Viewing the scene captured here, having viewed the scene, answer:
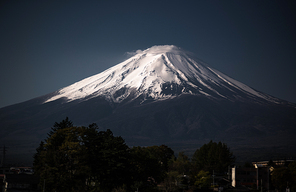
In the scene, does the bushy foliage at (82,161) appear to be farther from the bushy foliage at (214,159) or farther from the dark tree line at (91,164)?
the bushy foliage at (214,159)

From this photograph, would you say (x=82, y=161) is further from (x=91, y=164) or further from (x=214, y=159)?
(x=214, y=159)

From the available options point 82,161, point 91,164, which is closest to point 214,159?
point 91,164

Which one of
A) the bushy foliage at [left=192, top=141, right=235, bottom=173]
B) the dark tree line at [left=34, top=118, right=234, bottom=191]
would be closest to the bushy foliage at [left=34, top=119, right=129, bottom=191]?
the dark tree line at [left=34, top=118, right=234, bottom=191]

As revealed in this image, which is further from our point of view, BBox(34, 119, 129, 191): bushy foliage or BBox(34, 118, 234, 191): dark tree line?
BBox(34, 118, 234, 191): dark tree line

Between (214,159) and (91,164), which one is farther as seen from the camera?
(214,159)

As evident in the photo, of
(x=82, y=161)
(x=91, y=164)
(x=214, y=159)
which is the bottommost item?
(x=91, y=164)

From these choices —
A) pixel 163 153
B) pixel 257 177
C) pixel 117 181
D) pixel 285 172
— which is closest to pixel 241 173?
pixel 257 177

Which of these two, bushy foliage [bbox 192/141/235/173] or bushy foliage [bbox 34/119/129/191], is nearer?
bushy foliage [bbox 34/119/129/191]

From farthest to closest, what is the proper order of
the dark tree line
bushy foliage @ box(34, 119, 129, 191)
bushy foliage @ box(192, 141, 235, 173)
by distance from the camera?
bushy foliage @ box(192, 141, 235, 173) < the dark tree line < bushy foliage @ box(34, 119, 129, 191)

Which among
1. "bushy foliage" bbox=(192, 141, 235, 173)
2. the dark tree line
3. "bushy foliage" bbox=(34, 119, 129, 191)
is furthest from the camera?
"bushy foliage" bbox=(192, 141, 235, 173)

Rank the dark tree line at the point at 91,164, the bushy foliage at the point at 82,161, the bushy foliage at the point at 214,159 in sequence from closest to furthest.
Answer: the bushy foliage at the point at 82,161, the dark tree line at the point at 91,164, the bushy foliage at the point at 214,159

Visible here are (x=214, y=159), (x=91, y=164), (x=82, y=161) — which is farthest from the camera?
(x=214, y=159)

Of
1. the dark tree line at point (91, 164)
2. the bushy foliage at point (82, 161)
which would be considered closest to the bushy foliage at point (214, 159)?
the dark tree line at point (91, 164)

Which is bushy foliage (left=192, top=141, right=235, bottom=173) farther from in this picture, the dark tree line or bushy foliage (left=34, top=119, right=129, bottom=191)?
bushy foliage (left=34, top=119, right=129, bottom=191)
